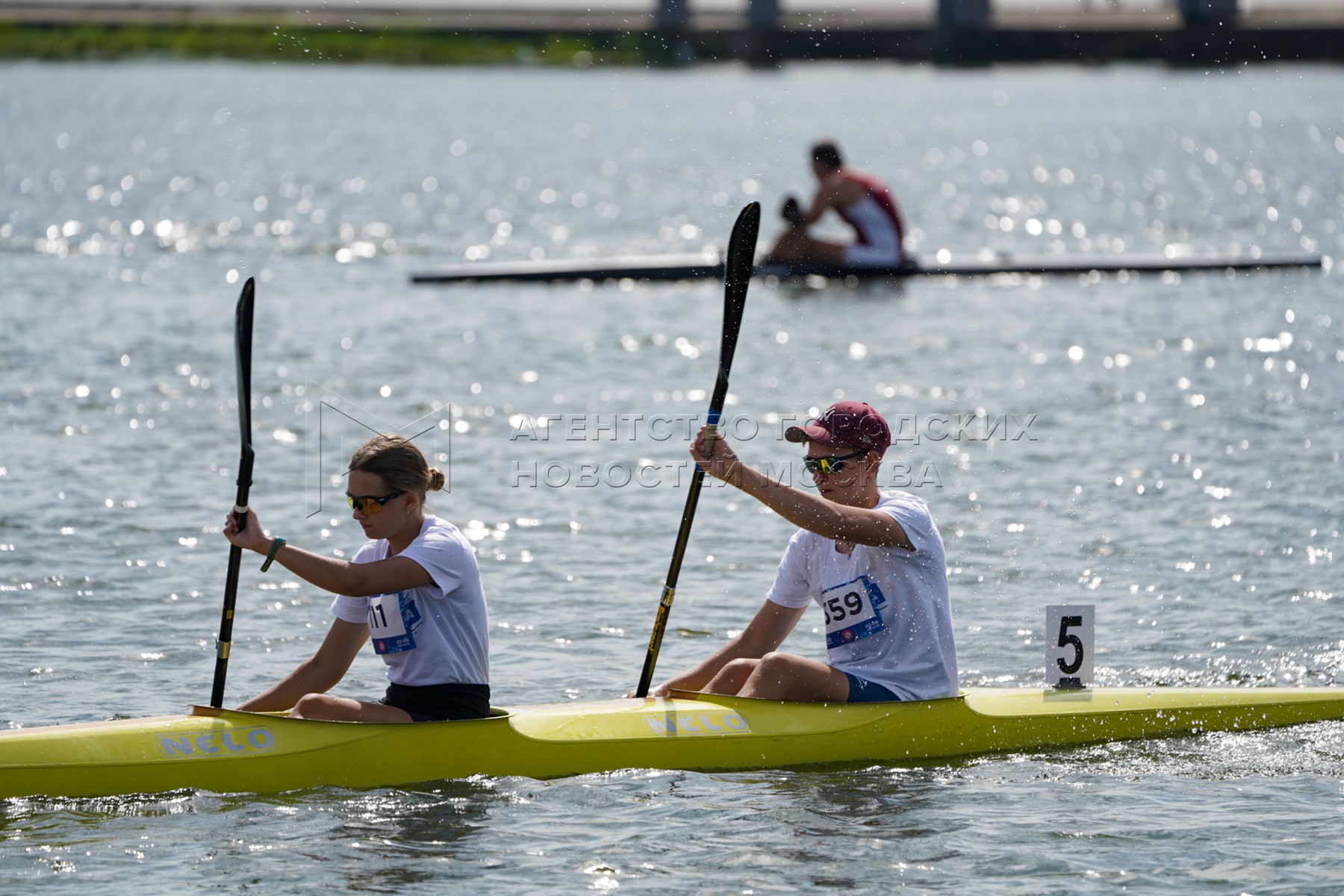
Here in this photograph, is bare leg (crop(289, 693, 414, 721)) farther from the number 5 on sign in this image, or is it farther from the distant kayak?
the distant kayak

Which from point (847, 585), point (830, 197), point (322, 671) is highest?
point (830, 197)

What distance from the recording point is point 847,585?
689cm

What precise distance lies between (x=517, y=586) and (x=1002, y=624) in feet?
9.01

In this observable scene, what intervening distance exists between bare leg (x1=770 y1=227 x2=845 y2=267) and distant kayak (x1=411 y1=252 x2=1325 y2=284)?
0.11 meters

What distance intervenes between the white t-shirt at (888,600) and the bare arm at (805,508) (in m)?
0.07

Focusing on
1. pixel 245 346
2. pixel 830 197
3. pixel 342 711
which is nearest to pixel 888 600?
pixel 342 711

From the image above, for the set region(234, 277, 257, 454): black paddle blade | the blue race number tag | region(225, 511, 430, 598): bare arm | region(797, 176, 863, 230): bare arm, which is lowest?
the blue race number tag

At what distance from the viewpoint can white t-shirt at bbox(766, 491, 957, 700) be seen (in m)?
6.81

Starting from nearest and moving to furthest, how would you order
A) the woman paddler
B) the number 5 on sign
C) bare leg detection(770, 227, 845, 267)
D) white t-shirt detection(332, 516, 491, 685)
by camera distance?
1. the woman paddler
2. white t-shirt detection(332, 516, 491, 685)
3. the number 5 on sign
4. bare leg detection(770, 227, 845, 267)

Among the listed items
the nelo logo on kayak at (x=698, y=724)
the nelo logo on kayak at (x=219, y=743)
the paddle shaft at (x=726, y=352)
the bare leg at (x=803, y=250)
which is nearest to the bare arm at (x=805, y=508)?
the paddle shaft at (x=726, y=352)

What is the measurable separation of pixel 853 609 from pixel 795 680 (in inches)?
16.2

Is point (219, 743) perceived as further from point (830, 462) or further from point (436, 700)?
point (830, 462)

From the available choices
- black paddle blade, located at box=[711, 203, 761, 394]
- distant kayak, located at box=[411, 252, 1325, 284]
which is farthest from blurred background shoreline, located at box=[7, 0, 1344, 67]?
black paddle blade, located at box=[711, 203, 761, 394]

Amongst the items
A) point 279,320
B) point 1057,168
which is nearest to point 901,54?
point 1057,168
